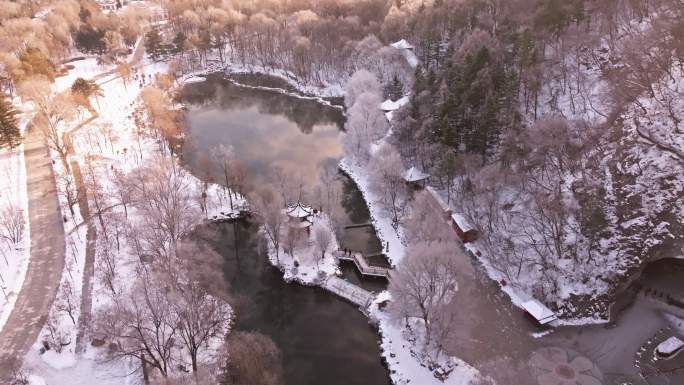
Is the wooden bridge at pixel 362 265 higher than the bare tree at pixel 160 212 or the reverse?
the reverse

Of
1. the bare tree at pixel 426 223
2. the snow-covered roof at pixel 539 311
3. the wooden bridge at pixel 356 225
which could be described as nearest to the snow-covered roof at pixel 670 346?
the snow-covered roof at pixel 539 311

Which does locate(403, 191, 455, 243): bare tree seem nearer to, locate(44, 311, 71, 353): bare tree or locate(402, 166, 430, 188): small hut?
locate(402, 166, 430, 188): small hut

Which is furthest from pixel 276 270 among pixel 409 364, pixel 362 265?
pixel 409 364

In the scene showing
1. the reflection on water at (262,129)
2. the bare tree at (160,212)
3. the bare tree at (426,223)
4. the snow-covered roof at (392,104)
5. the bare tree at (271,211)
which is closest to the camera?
the bare tree at (426,223)

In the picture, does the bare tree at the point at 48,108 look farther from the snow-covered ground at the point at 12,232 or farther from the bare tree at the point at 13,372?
the bare tree at the point at 13,372

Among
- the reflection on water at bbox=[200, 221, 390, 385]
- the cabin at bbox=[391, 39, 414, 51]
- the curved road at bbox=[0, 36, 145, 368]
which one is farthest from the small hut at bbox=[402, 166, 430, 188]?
the curved road at bbox=[0, 36, 145, 368]
